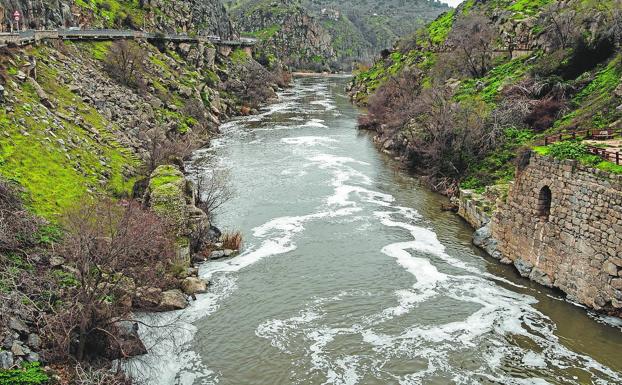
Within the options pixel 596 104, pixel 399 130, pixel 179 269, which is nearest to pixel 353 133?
pixel 399 130

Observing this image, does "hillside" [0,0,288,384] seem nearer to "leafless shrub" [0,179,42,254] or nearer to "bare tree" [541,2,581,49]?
"leafless shrub" [0,179,42,254]

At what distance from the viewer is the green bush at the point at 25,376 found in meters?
14.1

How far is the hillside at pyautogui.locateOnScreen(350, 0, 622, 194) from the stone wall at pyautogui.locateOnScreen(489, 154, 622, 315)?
Result: 1.07 meters

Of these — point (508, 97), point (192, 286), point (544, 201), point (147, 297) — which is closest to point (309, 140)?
point (508, 97)

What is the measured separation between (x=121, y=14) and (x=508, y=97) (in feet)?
206

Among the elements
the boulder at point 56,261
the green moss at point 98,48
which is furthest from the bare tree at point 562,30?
the green moss at point 98,48

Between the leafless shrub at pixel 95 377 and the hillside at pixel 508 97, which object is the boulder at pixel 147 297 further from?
the hillside at pixel 508 97

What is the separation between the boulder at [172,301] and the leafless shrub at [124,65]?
36397 mm

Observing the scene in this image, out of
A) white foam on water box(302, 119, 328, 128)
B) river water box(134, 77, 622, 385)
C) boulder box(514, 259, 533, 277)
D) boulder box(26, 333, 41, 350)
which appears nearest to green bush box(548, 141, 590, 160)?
boulder box(514, 259, 533, 277)

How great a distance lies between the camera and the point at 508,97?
145ft

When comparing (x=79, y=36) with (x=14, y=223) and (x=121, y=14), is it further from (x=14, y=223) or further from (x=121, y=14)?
(x=14, y=223)

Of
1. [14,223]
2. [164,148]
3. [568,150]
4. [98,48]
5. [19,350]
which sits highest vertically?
[98,48]

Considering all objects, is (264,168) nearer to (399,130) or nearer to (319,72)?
(399,130)

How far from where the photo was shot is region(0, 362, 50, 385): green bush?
1412cm
